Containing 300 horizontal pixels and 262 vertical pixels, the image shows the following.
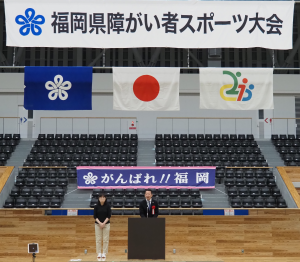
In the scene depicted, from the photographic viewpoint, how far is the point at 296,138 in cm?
2080

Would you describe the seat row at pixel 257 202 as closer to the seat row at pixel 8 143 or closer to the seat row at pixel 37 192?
the seat row at pixel 37 192

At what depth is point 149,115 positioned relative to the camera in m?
22.2

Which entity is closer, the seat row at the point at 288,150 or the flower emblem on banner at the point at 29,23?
the flower emblem on banner at the point at 29,23

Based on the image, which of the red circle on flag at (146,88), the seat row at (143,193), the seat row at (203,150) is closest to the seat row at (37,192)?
the seat row at (143,193)

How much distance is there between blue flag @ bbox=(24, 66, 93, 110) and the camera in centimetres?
1427

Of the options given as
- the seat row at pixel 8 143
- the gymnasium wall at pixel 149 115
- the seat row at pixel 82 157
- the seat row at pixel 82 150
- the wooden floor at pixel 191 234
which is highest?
the gymnasium wall at pixel 149 115

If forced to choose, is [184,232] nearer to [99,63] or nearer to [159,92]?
[159,92]

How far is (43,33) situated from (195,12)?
492 cm

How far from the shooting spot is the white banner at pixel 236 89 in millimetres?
14469

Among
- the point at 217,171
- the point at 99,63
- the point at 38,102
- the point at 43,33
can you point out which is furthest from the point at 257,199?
the point at 99,63

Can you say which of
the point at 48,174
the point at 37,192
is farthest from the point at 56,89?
the point at 48,174

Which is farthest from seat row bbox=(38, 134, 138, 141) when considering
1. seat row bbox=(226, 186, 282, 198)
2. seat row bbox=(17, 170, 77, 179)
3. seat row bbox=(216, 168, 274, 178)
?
seat row bbox=(226, 186, 282, 198)

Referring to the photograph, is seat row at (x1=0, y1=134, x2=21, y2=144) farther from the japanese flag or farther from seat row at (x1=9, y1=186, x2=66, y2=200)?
the japanese flag

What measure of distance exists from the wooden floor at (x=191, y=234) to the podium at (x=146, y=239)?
15.1 feet
